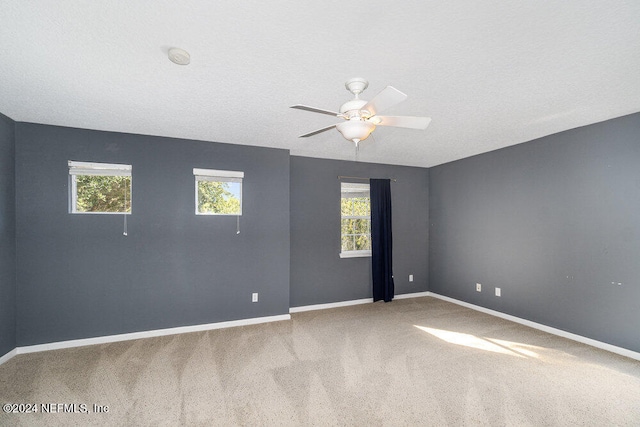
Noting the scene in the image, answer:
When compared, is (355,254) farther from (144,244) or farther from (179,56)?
(179,56)

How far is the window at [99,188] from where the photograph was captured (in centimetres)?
321

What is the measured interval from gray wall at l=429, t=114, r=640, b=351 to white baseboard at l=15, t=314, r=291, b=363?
3112 mm

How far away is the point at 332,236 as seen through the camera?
467 cm

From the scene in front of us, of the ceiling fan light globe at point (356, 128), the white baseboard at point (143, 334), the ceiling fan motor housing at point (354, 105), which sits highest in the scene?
the ceiling fan motor housing at point (354, 105)

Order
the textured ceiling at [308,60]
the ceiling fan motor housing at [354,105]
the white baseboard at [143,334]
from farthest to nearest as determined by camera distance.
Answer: the white baseboard at [143,334] → the ceiling fan motor housing at [354,105] → the textured ceiling at [308,60]

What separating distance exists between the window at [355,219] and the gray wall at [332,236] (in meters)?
0.15

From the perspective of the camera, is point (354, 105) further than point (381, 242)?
No

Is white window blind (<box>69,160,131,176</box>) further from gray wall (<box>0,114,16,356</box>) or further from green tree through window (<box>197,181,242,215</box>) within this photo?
green tree through window (<box>197,181,242,215</box>)

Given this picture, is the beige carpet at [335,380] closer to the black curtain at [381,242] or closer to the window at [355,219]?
the black curtain at [381,242]

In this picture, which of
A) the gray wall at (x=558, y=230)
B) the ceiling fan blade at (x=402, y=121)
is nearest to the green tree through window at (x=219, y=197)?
the ceiling fan blade at (x=402, y=121)

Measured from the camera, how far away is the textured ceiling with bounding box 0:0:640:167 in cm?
144

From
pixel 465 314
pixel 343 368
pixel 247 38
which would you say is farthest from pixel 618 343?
pixel 247 38

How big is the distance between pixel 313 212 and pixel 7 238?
3493mm

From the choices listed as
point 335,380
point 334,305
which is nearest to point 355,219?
point 334,305
